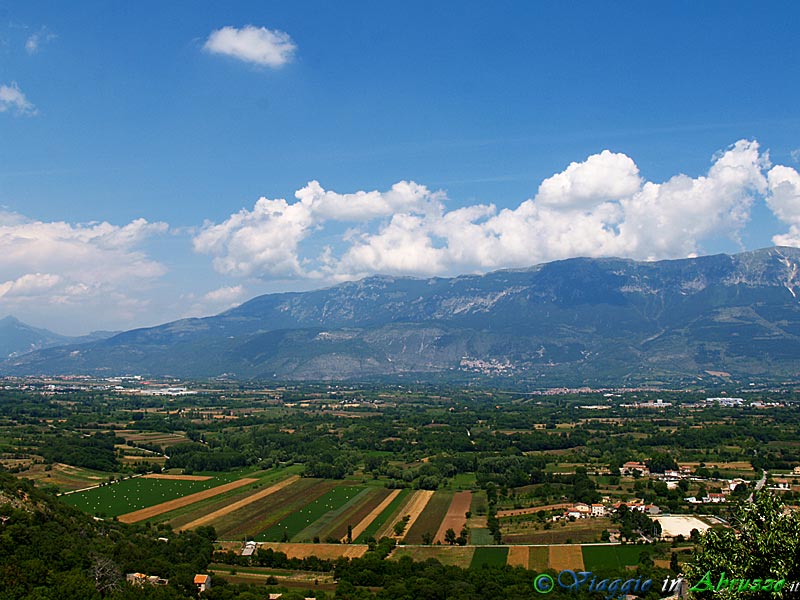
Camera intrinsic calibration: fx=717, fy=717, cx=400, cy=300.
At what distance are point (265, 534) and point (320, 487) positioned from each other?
24.7m

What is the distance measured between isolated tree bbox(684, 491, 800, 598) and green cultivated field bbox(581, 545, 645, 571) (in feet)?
105

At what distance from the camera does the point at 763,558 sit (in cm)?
1953

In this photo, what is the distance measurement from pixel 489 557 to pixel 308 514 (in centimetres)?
2320

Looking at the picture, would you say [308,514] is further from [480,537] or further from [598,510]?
[598,510]

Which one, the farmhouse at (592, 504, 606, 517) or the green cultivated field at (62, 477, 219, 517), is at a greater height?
the green cultivated field at (62, 477, 219, 517)

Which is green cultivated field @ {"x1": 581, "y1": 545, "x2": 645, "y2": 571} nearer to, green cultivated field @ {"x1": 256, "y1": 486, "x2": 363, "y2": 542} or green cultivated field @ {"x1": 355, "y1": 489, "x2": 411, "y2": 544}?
green cultivated field @ {"x1": 355, "y1": 489, "x2": 411, "y2": 544}

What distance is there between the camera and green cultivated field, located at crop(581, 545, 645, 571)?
5144 cm

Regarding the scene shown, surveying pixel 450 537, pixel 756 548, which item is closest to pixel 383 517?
pixel 450 537

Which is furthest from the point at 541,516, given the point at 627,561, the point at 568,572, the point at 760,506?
the point at 760,506

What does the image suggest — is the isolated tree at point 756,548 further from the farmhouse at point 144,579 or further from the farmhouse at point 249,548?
the farmhouse at point 249,548

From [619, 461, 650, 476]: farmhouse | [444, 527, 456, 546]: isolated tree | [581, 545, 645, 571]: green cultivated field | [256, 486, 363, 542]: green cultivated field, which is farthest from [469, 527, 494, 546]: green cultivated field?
[619, 461, 650, 476]: farmhouse

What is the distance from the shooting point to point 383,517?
228ft

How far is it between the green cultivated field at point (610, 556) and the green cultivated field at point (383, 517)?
18173mm

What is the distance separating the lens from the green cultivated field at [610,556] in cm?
5144
